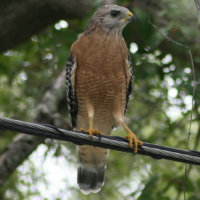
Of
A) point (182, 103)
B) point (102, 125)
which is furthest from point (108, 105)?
point (182, 103)

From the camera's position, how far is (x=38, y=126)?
3412 millimetres

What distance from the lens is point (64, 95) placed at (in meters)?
7.38

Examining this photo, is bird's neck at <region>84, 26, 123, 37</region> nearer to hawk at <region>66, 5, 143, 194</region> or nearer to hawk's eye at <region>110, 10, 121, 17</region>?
hawk at <region>66, 5, 143, 194</region>

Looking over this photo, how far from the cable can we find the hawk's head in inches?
88.3

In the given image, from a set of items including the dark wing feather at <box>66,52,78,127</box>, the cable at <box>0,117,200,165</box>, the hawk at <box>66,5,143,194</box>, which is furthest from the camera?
the dark wing feather at <box>66,52,78,127</box>

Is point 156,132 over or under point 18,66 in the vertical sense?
under

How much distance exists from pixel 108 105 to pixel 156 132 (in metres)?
2.32

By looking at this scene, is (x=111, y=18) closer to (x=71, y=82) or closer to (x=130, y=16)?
(x=130, y=16)

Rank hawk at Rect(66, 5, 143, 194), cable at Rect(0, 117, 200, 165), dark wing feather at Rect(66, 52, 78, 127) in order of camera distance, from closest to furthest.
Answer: cable at Rect(0, 117, 200, 165), hawk at Rect(66, 5, 143, 194), dark wing feather at Rect(66, 52, 78, 127)

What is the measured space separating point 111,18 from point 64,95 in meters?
2.05

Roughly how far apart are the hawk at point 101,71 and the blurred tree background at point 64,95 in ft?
0.92

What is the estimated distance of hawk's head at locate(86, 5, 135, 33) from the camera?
560 cm

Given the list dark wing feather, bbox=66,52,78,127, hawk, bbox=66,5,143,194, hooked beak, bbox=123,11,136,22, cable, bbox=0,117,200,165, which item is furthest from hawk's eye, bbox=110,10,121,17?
cable, bbox=0,117,200,165

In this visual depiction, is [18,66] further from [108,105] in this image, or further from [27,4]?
[108,105]
